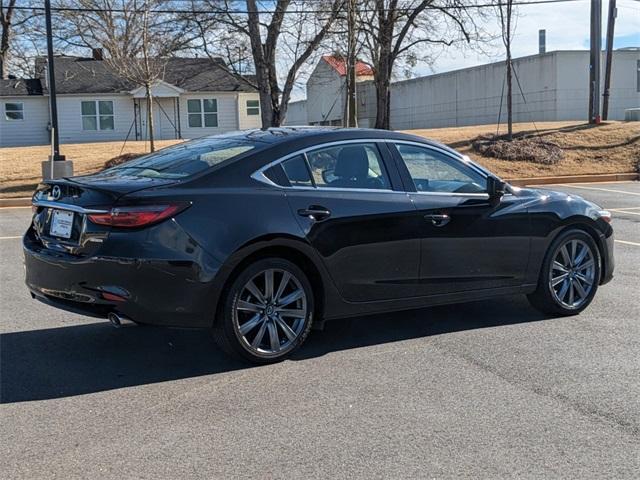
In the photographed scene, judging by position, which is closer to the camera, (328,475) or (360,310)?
(328,475)

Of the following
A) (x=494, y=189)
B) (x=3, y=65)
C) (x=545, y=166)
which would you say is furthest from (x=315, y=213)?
(x=3, y=65)

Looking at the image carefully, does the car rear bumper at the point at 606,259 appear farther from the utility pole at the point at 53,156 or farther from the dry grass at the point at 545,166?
the utility pole at the point at 53,156

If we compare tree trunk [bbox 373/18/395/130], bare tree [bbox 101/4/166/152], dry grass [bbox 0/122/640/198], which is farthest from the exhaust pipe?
tree trunk [bbox 373/18/395/130]

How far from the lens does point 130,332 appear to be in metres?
5.96

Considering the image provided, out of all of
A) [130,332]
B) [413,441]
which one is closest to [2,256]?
[130,332]

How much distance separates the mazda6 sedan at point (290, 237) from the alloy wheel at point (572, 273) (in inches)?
0.5

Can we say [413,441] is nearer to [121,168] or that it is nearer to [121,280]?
[121,280]

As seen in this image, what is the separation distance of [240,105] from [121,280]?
1421 inches

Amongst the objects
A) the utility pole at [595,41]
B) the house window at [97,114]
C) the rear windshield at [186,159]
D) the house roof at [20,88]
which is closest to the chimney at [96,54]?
the house window at [97,114]

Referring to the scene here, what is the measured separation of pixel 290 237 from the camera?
501 cm

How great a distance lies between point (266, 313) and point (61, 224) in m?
1.52

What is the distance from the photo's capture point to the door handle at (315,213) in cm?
511

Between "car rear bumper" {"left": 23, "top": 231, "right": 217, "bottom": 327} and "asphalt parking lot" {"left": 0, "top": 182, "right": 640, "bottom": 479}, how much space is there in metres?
0.47

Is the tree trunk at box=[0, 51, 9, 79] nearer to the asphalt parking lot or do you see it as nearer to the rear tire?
the asphalt parking lot
